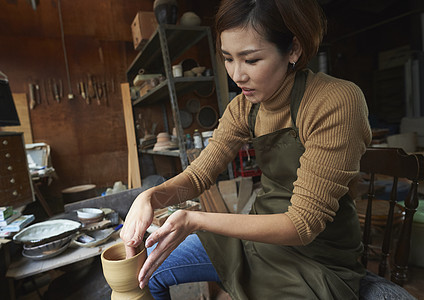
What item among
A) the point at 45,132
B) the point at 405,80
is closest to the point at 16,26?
the point at 45,132

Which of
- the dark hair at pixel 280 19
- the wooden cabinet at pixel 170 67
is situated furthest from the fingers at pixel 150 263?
the wooden cabinet at pixel 170 67

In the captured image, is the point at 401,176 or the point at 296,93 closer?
the point at 296,93

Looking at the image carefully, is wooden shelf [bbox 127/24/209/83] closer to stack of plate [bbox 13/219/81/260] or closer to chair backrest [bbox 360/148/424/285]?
stack of plate [bbox 13/219/81/260]

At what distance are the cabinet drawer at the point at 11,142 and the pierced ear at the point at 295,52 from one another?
112 inches

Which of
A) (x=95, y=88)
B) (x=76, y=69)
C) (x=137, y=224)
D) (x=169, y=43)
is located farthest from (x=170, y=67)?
(x=76, y=69)

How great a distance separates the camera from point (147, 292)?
0.92 metres

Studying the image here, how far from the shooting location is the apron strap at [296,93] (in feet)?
3.41

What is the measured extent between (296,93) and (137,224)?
782 mm

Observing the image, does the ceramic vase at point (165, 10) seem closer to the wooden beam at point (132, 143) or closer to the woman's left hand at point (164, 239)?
the wooden beam at point (132, 143)

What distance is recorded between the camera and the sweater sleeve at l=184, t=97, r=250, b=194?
126 centimetres

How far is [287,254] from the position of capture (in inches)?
40.8

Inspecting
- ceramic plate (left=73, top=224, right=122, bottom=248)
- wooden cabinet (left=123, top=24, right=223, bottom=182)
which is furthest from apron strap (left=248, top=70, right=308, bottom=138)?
wooden cabinet (left=123, top=24, right=223, bottom=182)

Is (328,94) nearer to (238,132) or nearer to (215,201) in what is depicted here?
(238,132)

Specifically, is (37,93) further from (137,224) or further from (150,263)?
(150,263)
